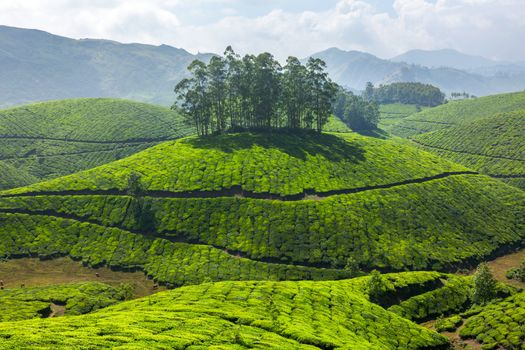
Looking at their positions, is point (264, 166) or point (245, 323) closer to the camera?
point (245, 323)

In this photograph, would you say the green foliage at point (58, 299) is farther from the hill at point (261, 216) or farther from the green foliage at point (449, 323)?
the green foliage at point (449, 323)

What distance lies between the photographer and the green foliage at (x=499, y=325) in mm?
56719

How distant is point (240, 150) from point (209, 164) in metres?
15.2

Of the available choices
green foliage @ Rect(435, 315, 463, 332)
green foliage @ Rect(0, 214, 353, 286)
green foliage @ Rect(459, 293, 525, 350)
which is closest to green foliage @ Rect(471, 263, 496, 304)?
green foliage @ Rect(459, 293, 525, 350)

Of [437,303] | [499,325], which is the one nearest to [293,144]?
[437,303]

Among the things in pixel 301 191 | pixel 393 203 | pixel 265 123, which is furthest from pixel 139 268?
pixel 265 123

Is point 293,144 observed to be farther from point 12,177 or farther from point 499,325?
point 12,177

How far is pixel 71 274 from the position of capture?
84.6 metres

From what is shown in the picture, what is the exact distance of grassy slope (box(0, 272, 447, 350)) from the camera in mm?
33406

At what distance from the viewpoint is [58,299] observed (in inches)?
2603

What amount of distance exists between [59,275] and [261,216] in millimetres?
54161

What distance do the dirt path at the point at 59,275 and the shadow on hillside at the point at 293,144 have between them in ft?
203

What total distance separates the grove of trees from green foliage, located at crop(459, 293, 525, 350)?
347ft

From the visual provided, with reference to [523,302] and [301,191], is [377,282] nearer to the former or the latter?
[523,302]
